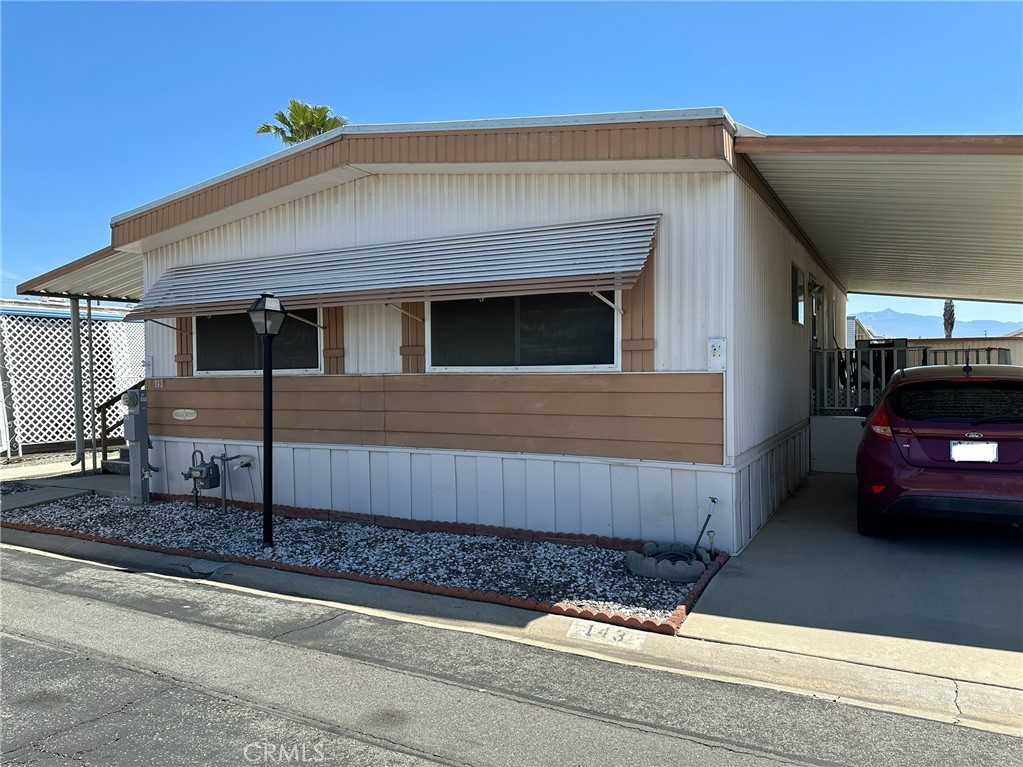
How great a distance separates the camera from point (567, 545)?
6238 mm

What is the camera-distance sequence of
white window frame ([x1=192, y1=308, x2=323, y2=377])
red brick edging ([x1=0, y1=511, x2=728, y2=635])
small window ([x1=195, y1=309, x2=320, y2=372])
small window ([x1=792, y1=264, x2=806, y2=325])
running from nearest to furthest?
red brick edging ([x1=0, y1=511, x2=728, y2=635])
white window frame ([x1=192, y1=308, x2=323, y2=377])
small window ([x1=195, y1=309, x2=320, y2=372])
small window ([x1=792, y1=264, x2=806, y2=325])

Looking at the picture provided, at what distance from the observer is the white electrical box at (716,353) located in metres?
5.70

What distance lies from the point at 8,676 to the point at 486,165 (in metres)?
5.06

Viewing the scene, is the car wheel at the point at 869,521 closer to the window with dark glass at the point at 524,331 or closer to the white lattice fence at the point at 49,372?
the window with dark glass at the point at 524,331

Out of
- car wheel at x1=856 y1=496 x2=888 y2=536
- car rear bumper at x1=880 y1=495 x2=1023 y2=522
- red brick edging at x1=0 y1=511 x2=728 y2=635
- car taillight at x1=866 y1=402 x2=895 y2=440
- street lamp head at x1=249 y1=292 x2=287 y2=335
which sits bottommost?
red brick edging at x1=0 y1=511 x2=728 y2=635

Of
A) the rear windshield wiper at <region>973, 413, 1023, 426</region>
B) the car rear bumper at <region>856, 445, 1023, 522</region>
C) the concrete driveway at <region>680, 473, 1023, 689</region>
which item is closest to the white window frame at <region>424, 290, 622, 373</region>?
the concrete driveway at <region>680, 473, 1023, 689</region>

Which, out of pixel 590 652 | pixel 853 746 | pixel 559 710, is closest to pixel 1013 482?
pixel 853 746

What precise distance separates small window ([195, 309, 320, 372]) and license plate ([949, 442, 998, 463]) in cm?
605

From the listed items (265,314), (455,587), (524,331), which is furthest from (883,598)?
(265,314)

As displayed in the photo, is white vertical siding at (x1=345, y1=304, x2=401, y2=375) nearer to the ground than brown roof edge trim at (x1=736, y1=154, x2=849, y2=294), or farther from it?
nearer to the ground

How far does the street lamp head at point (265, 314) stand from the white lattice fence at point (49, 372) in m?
8.13

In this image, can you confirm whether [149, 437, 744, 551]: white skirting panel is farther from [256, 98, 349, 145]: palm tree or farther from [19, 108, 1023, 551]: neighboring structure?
[256, 98, 349, 145]: palm tree

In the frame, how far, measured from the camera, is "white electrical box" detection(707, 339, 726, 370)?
570 cm

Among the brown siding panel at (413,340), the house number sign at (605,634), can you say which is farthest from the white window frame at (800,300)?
the house number sign at (605,634)
